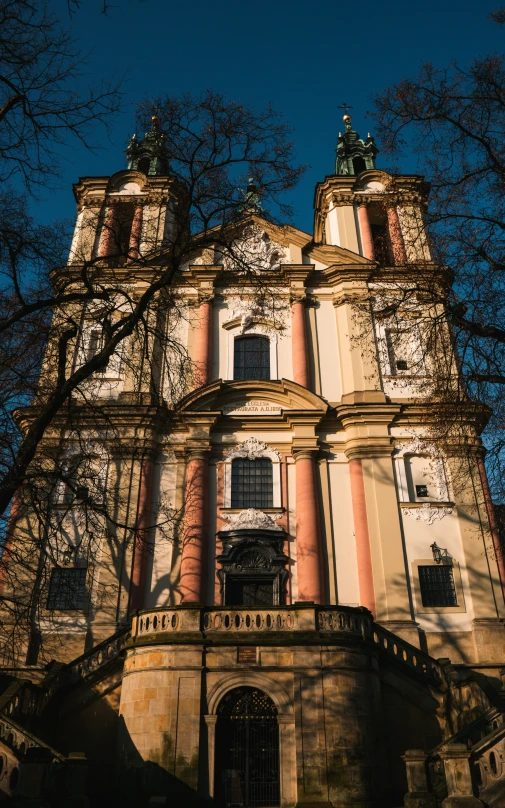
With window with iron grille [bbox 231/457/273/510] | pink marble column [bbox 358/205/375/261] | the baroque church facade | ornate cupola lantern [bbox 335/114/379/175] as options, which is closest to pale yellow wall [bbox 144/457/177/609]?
the baroque church facade

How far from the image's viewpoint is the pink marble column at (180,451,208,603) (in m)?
16.4

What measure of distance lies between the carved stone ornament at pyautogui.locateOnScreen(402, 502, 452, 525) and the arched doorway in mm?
7403

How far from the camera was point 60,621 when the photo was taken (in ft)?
52.4

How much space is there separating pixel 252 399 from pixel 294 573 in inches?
203

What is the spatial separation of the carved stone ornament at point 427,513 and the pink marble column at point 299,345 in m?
4.69

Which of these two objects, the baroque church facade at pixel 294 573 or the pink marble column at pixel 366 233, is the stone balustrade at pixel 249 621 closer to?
the baroque church facade at pixel 294 573

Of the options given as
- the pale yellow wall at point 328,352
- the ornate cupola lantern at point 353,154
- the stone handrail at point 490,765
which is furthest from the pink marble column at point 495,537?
the ornate cupola lantern at point 353,154

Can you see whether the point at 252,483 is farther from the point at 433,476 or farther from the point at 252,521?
Result: the point at 433,476

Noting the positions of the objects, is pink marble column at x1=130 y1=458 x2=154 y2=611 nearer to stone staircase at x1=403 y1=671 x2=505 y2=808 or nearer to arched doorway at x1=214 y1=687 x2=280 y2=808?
arched doorway at x1=214 y1=687 x2=280 y2=808

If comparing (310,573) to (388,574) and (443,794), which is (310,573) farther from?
(443,794)

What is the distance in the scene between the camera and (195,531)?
17.2m

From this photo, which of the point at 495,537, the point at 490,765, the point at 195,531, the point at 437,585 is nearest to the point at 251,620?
the point at 490,765

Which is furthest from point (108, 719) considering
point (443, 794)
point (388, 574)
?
point (388, 574)

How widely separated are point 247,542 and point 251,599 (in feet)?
4.54
